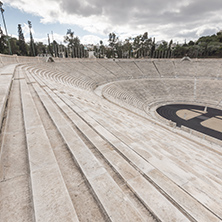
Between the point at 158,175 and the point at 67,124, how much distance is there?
2.50 metres

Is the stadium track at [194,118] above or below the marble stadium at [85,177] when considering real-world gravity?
below

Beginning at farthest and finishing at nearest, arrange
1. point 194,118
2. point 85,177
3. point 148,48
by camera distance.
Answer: point 148,48 < point 194,118 < point 85,177

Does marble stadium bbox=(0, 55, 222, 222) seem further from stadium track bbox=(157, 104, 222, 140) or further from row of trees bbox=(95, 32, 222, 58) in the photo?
row of trees bbox=(95, 32, 222, 58)

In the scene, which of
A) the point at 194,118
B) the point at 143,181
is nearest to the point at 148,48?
the point at 194,118

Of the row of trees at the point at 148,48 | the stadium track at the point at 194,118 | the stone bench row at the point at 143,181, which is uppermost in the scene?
the row of trees at the point at 148,48

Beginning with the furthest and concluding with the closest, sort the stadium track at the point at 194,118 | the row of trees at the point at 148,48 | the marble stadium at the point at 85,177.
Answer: the row of trees at the point at 148,48, the stadium track at the point at 194,118, the marble stadium at the point at 85,177

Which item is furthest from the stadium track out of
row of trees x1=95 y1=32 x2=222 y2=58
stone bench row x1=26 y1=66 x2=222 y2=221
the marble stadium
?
row of trees x1=95 y1=32 x2=222 y2=58

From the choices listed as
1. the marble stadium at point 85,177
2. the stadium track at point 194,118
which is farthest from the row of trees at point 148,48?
the marble stadium at point 85,177

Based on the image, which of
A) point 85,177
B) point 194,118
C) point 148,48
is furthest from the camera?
point 148,48

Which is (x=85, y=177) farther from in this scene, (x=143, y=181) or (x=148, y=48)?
(x=148, y=48)

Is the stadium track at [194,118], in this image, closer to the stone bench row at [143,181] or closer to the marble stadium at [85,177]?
the marble stadium at [85,177]

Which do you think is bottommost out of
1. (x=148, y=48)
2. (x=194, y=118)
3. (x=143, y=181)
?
(x=194, y=118)

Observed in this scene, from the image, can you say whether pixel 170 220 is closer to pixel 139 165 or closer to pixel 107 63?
pixel 139 165

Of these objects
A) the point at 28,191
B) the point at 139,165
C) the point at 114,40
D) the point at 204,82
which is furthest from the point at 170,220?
the point at 114,40
